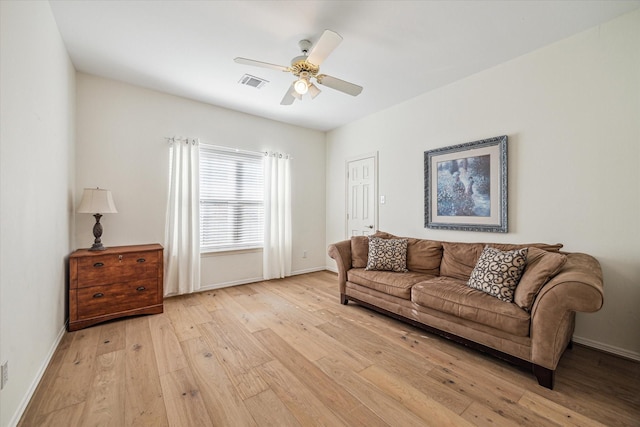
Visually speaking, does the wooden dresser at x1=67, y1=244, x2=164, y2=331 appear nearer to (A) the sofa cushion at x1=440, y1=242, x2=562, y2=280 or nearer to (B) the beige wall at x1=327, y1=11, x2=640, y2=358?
(A) the sofa cushion at x1=440, y1=242, x2=562, y2=280

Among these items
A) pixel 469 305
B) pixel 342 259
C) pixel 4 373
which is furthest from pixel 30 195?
pixel 469 305

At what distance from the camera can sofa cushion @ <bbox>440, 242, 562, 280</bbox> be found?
2.77m

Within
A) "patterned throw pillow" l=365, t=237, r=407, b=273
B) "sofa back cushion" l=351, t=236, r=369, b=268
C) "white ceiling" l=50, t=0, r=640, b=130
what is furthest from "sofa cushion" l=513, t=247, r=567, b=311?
"white ceiling" l=50, t=0, r=640, b=130

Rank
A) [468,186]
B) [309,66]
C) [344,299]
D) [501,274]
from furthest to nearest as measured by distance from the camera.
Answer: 1. [344,299]
2. [468,186]
3. [309,66]
4. [501,274]

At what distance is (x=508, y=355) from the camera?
201 cm

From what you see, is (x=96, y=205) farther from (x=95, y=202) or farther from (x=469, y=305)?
(x=469, y=305)

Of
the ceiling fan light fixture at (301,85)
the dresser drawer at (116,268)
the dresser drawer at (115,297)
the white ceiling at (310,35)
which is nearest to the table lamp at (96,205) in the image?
the dresser drawer at (116,268)

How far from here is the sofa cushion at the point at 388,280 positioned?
2.73 metres

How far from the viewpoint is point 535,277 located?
6.49ft

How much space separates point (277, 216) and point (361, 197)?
1490mm

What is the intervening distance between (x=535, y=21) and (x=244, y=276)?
456 centimetres

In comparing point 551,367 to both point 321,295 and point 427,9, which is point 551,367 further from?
point 427,9

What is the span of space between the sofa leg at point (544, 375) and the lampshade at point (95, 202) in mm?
4086

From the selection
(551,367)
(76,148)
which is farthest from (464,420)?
(76,148)
